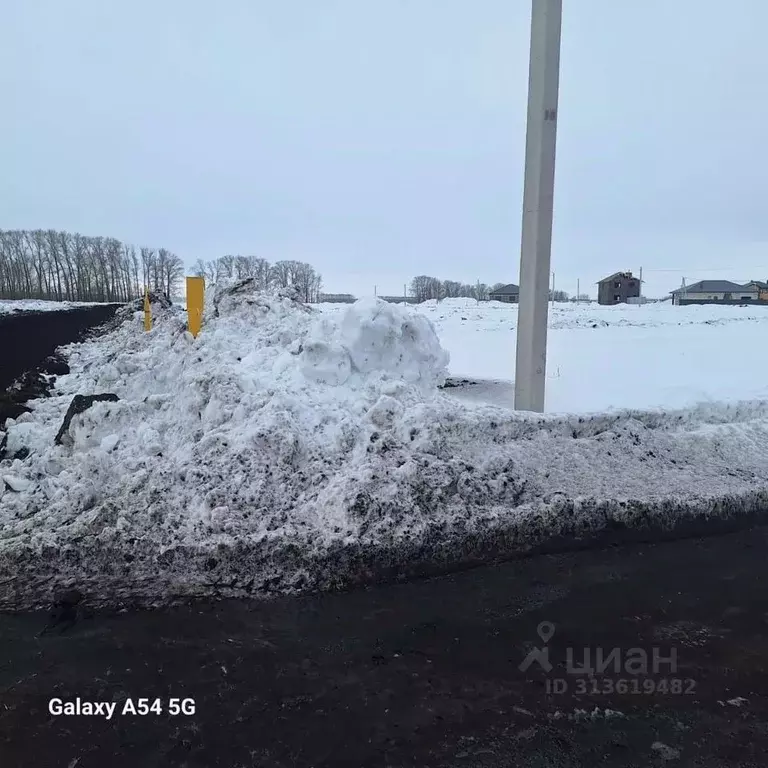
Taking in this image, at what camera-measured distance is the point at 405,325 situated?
22.9 feet

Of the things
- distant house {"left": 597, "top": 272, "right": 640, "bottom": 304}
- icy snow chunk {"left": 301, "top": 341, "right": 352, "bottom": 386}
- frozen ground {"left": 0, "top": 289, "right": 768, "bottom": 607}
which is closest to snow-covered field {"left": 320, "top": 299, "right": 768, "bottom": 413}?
frozen ground {"left": 0, "top": 289, "right": 768, "bottom": 607}

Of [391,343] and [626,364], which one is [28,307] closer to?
[391,343]

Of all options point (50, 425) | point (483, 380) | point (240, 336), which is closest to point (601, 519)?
point (483, 380)

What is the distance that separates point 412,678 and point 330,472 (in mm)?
2334

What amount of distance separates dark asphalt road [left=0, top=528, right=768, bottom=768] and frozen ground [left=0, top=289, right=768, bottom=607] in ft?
1.58

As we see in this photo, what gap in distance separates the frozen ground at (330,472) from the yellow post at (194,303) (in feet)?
3.70

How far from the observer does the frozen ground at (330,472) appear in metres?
4.12

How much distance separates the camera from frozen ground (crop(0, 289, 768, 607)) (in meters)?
4.12

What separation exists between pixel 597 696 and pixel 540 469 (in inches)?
106

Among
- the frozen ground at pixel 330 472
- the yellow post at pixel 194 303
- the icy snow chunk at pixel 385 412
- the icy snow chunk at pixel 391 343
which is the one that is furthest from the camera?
the yellow post at pixel 194 303

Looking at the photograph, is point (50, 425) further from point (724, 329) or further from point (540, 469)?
point (724, 329)

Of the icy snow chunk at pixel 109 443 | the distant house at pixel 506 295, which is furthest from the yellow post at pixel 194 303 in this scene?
the distant house at pixel 506 295

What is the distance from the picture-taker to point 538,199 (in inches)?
249

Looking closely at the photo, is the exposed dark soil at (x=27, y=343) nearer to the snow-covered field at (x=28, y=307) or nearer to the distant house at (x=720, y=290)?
the snow-covered field at (x=28, y=307)
